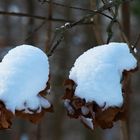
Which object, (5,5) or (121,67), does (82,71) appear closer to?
(121,67)

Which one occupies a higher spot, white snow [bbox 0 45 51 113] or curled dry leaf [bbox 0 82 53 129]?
white snow [bbox 0 45 51 113]

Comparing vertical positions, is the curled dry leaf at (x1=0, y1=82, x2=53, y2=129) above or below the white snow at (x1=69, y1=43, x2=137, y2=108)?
below

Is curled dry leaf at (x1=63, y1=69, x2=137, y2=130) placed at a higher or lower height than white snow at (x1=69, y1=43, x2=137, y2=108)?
lower

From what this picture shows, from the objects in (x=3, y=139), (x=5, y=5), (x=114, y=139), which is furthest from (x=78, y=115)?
(x=114, y=139)

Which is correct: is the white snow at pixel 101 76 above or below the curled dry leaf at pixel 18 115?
above
